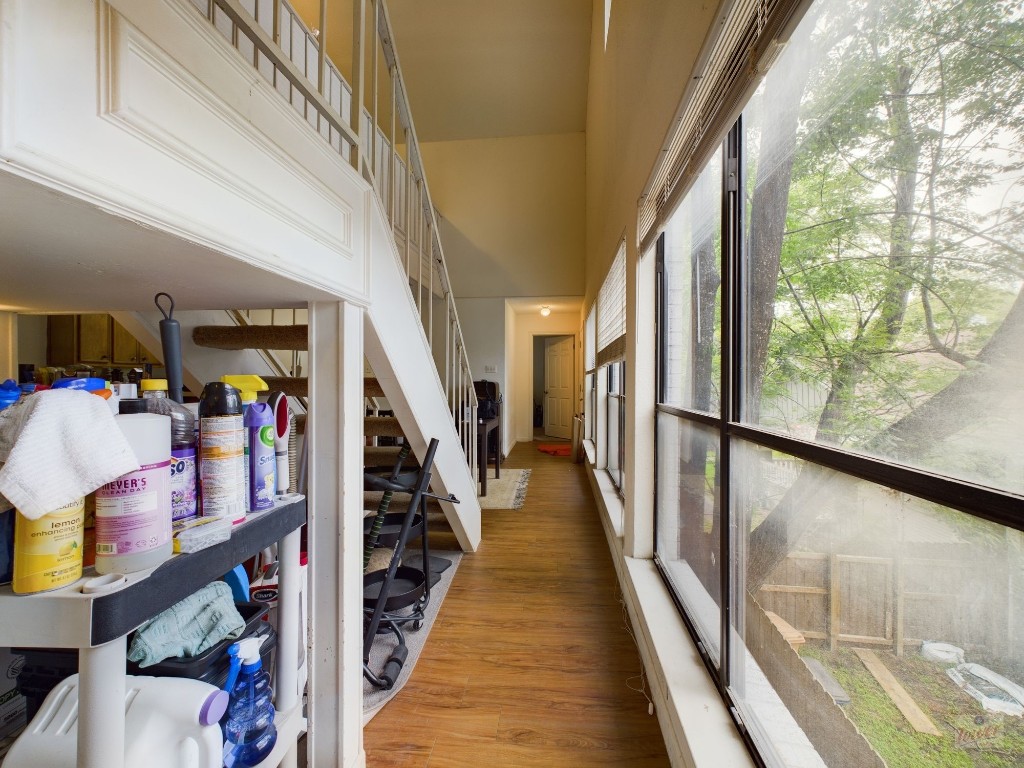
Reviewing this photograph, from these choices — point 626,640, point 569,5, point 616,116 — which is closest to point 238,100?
point 626,640

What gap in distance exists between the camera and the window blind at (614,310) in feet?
8.55

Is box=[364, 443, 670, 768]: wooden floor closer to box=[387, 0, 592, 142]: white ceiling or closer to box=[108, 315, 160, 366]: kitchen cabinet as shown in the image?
box=[108, 315, 160, 366]: kitchen cabinet

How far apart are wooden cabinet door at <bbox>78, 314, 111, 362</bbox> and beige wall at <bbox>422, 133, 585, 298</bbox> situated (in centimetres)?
390

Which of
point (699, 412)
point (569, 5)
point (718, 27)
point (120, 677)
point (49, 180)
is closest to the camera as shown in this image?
point (49, 180)

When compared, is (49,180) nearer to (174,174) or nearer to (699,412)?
(174,174)

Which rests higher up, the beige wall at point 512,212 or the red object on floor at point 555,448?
the beige wall at point 512,212

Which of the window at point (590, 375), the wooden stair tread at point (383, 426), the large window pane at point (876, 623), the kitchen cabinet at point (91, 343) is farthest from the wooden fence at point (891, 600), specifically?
the kitchen cabinet at point (91, 343)

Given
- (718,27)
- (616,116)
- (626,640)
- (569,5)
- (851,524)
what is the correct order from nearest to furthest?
(851,524) < (718,27) < (626,640) < (616,116) < (569,5)

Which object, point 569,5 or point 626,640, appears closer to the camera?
point 626,640

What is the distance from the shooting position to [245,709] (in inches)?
31.3

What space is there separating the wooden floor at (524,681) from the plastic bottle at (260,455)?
0.94 m

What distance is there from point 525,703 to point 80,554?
138 centimetres

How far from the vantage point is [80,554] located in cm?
55

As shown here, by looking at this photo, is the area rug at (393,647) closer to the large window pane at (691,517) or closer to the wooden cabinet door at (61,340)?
the large window pane at (691,517)
